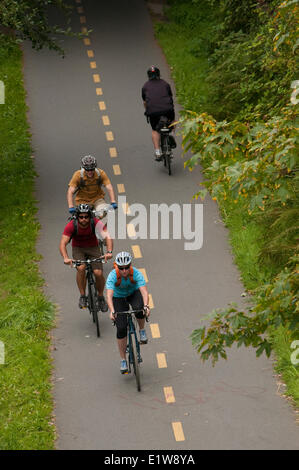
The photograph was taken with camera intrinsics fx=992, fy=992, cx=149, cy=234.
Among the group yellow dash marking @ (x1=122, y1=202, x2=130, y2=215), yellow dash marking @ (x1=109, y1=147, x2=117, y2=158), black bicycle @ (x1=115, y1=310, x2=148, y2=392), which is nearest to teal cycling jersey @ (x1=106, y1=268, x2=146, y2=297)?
black bicycle @ (x1=115, y1=310, x2=148, y2=392)

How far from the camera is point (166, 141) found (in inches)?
851

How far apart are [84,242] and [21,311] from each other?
1.74 meters

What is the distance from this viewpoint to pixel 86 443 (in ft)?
42.8

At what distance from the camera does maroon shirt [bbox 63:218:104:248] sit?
50.5 ft

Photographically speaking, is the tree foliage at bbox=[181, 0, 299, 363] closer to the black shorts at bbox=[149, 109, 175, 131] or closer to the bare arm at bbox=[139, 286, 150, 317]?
the bare arm at bbox=[139, 286, 150, 317]

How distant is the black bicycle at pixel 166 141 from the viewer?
21.4 m

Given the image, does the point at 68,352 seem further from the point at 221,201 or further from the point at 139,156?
the point at 139,156

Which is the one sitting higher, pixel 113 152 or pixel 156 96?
pixel 156 96

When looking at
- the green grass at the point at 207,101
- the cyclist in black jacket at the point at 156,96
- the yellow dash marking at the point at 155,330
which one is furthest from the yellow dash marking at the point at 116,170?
the yellow dash marking at the point at 155,330

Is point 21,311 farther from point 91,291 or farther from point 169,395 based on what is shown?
point 169,395

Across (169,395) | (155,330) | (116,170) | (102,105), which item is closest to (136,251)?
(155,330)

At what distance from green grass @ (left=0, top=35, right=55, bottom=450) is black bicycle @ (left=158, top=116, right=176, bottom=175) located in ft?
10.0

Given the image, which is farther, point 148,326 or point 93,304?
point 148,326
